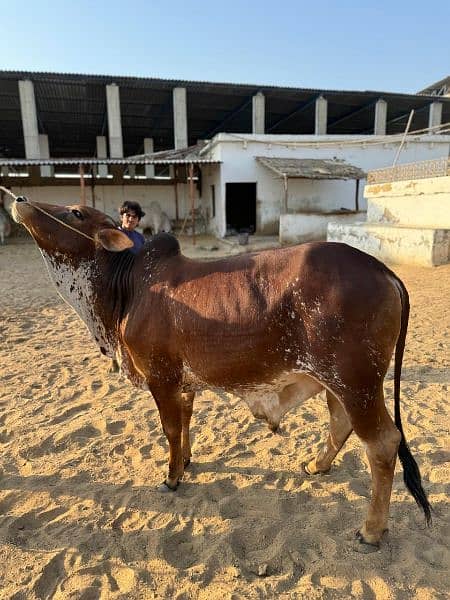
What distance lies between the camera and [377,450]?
2.10m

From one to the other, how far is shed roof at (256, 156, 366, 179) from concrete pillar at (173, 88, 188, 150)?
6.06 meters

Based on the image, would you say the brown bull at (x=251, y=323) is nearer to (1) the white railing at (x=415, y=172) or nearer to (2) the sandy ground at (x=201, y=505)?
(2) the sandy ground at (x=201, y=505)

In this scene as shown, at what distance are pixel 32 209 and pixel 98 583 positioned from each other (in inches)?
80.7

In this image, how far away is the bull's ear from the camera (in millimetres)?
2414

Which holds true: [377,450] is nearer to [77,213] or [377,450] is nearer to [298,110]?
[77,213]

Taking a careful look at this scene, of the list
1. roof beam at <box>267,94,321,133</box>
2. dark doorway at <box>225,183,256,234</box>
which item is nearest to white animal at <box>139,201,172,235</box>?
dark doorway at <box>225,183,256,234</box>

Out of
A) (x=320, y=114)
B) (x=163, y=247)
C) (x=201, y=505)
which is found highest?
(x=320, y=114)

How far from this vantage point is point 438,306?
6688 millimetres

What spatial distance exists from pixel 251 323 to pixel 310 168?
15253 mm

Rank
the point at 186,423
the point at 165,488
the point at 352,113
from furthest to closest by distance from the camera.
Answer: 1. the point at 352,113
2. the point at 186,423
3. the point at 165,488

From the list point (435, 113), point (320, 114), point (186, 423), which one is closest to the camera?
point (186, 423)

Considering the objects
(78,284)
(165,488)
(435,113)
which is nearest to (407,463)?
(165,488)

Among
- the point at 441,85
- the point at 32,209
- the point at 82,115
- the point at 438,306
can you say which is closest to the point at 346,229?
the point at 438,306

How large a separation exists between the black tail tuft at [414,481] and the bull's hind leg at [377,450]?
184mm
